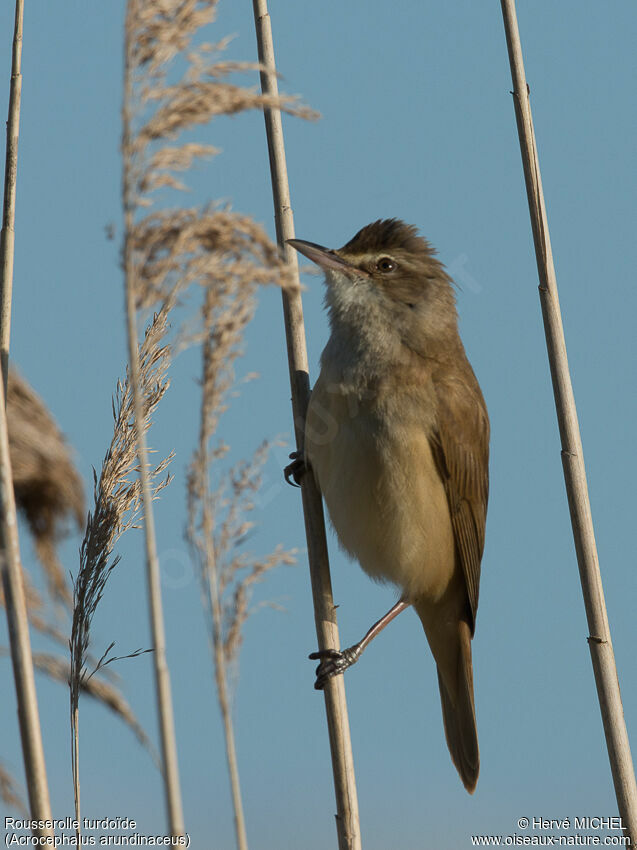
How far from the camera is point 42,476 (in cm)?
272

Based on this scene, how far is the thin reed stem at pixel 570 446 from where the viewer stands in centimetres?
265

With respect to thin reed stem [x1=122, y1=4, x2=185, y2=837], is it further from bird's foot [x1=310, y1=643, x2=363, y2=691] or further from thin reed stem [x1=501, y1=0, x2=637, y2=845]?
thin reed stem [x1=501, y1=0, x2=637, y2=845]

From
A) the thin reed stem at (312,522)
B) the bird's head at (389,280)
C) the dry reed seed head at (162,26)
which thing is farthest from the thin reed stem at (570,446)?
the dry reed seed head at (162,26)

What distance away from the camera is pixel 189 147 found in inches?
69.6

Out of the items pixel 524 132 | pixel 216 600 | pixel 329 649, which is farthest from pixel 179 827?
pixel 524 132

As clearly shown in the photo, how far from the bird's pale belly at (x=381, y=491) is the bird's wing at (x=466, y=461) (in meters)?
0.05

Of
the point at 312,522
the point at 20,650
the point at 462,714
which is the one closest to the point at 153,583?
the point at 20,650

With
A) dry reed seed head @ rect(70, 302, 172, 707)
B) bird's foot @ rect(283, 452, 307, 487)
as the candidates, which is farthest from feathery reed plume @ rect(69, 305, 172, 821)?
bird's foot @ rect(283, 452, 307, 487)

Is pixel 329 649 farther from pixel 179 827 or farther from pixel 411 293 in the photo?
pixel 411 293

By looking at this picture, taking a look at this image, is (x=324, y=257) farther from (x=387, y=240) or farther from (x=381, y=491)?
(x=381, y=491)

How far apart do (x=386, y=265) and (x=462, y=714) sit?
6.21ft

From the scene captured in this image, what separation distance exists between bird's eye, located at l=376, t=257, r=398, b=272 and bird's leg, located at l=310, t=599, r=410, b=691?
1.37 metres

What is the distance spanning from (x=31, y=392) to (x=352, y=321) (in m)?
1.24

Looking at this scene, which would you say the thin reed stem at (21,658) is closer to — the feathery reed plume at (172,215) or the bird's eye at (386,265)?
the feathery reed plume at (172,215)
